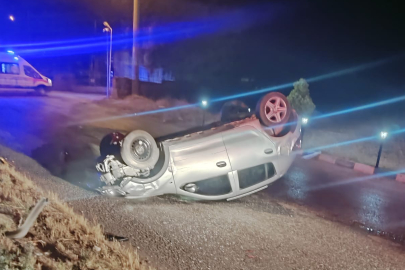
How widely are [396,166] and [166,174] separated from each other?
7.79 metres

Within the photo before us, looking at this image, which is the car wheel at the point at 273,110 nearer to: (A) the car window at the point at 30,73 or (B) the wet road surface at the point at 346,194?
(B) the wet road surface at the point at 346,194

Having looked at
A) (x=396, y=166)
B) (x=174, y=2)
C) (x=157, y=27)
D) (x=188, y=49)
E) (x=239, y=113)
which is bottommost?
(x=396, y=166)

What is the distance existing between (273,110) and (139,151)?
7.56 ft

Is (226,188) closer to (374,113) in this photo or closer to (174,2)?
(374,113)

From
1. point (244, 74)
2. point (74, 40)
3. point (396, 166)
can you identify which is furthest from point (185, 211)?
point (74, 40)

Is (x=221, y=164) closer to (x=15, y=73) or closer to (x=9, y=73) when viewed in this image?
(x=15, y=73)

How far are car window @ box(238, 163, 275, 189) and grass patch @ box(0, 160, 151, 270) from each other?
2345mm

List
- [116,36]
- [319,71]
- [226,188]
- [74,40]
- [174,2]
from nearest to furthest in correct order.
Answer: [226,188]
[319,71]
[174,2]
[116,36]
[74,40]

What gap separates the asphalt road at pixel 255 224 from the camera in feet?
13.8

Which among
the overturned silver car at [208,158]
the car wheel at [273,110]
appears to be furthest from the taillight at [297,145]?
the car wheel at [273,110]

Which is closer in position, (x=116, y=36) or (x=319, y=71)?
(x=319, y=71)

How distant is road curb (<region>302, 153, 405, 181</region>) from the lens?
8831 millimetres

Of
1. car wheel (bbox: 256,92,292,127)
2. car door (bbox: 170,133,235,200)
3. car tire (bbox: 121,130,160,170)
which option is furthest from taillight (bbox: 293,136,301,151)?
car tire (bbox: 121,130,160,170)

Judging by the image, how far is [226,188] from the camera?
18.0 feet
